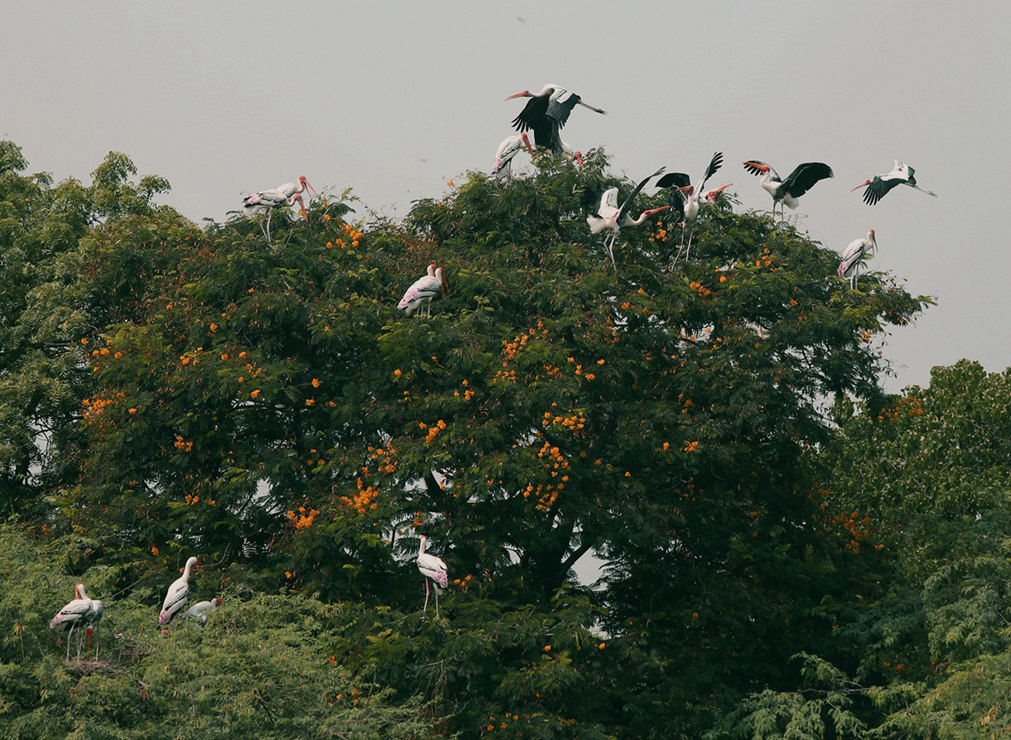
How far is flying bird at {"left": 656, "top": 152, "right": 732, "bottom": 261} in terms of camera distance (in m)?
17.6

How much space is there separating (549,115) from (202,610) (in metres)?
8.15

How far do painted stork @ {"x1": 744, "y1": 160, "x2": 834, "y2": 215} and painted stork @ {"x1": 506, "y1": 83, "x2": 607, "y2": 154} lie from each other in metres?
2.58

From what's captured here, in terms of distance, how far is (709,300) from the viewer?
1702 cm

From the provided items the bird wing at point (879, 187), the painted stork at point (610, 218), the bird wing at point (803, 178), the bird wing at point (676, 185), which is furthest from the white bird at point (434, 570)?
the bird wing at point (879, 187)

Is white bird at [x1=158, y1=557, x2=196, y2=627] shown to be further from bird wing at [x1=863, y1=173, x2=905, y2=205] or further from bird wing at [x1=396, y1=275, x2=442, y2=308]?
bird wing at [x1=863, y1=173, x2=905, y2=205]

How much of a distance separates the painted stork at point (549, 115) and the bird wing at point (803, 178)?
2.57m

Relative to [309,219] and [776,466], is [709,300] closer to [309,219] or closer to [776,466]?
[776,466]

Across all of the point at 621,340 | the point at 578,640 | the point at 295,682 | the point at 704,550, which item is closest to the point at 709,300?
the point at 621,340

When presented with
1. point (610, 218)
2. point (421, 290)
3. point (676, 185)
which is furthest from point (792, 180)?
point (421, 290)

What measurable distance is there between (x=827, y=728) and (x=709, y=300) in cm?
529

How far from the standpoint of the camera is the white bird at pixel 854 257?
56.6 ft

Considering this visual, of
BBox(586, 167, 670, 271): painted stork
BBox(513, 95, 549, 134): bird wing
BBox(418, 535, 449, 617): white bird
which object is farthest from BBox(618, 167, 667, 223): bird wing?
BBox(418, 535, 449, 617): white bird

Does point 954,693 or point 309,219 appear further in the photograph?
point 309,219

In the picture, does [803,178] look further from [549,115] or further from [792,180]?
[549,115]
